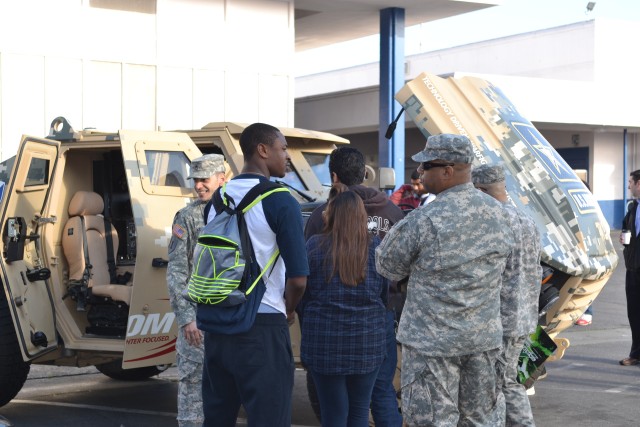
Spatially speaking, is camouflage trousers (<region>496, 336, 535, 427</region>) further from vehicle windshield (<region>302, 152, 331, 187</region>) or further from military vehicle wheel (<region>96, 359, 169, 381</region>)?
military vehicle wheel (<region>96, 359, 169, 381</region>)

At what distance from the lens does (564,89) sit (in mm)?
29703

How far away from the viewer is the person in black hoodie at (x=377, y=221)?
568 centimetres

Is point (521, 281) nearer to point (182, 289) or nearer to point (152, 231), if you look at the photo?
point (182, 289)

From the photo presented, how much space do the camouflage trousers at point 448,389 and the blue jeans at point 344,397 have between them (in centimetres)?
54

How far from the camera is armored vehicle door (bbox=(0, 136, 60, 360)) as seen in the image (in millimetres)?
7293

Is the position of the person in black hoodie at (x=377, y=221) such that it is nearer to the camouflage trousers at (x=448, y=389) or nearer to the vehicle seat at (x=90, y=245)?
the camouflage trousers at (x=448, y=389)

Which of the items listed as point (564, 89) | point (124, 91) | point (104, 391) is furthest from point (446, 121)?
point (564, 89)

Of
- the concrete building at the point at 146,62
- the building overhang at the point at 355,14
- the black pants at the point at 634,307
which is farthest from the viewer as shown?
the building overhang at the point at 355,14

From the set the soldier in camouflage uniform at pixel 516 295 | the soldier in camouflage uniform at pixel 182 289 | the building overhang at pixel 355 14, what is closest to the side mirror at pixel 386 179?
the soldier in camouflage uniform at pixel 516 295

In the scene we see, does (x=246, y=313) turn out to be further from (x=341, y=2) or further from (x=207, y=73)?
(x=341, y=2)

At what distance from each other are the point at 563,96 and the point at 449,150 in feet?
84.9

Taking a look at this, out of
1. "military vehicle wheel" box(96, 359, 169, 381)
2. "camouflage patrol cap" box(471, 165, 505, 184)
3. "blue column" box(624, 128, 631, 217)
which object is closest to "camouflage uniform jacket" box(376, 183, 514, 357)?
"camouflage patrol cap" box(471, 165, 505, 184)

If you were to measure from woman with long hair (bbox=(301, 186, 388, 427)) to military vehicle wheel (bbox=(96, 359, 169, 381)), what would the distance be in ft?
14.6

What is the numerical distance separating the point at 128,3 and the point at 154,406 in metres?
12.2
